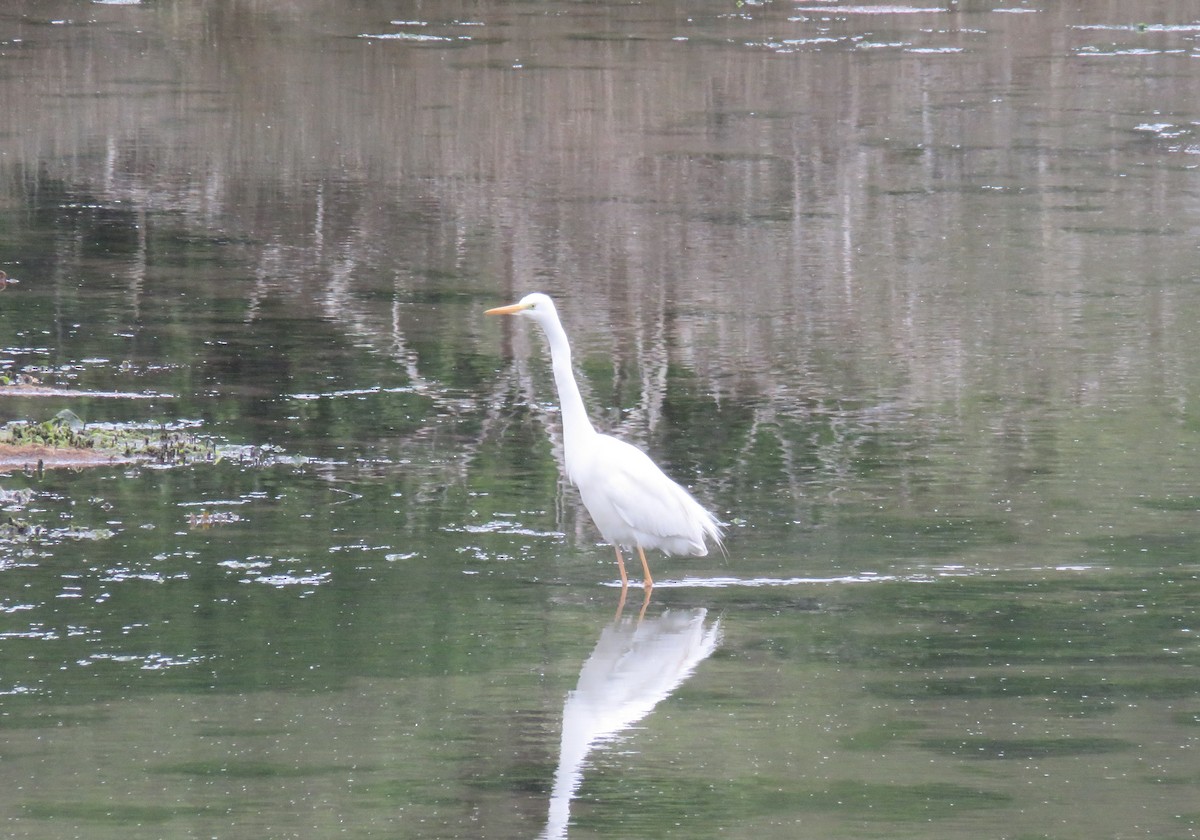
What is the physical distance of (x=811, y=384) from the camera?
13.9m

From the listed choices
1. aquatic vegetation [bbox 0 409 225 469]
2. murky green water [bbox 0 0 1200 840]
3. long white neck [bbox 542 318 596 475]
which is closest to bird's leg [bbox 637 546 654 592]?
murky green water [bbox 0 0 1200 840]

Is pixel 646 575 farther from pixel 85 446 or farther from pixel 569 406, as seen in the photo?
pixel 85 446

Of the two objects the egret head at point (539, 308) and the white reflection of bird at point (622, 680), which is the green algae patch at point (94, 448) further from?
the white reflection of bird at point (622, 680)

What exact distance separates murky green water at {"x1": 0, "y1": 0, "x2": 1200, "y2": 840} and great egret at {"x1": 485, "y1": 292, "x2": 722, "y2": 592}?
26cm

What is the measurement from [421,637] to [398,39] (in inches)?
1102

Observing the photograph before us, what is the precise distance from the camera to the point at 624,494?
9.56m

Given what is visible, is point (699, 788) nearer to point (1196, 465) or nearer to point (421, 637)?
point (421, 637)

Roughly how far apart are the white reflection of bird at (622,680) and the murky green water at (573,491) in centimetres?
3

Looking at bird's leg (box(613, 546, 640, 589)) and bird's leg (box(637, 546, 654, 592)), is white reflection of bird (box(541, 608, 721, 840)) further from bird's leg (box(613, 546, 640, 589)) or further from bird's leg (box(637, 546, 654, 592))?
bird's leg (box(613, 546, 640, 589))

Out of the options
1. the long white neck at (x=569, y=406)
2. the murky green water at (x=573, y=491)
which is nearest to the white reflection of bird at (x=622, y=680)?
the murky green water at (x=573, y=491)

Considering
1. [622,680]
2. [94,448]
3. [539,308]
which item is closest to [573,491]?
[539,308]

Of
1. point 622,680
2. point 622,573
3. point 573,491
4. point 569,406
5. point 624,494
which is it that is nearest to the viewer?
point 622,680

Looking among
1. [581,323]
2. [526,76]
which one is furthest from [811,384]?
[526,76]

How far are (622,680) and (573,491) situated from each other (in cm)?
320
